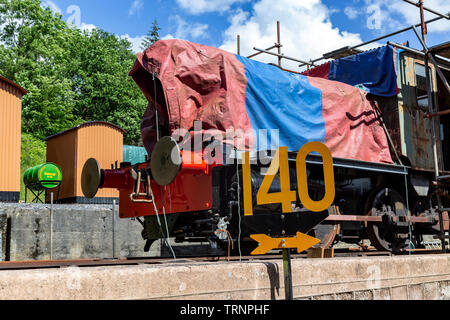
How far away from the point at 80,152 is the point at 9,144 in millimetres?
2234

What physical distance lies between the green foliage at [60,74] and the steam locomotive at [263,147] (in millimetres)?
21901

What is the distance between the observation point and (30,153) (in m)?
23.0

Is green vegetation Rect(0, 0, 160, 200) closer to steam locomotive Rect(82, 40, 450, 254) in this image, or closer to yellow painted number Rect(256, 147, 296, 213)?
steam locomotive Rect(82, 40, 450, 254)

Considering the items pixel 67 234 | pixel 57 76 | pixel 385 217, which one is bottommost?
pixel 67 234

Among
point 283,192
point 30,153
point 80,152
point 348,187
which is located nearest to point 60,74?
point 30,153

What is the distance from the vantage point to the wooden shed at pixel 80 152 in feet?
44.3

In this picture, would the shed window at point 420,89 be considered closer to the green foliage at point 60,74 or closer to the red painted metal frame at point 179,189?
the red painted metal frame at point 179,189

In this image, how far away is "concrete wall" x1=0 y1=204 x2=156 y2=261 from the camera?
901 cm

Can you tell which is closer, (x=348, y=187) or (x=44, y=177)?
(x=348, y=187)

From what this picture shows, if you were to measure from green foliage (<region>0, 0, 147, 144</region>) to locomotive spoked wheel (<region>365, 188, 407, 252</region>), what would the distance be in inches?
885

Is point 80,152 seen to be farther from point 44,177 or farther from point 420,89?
point 420,89

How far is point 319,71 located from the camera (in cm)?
865

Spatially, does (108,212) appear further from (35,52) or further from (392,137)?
(35,52)

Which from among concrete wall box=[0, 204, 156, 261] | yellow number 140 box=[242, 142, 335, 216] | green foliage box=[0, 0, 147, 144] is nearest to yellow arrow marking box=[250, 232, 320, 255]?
yellow number 140 box=[242, 142, 335, 216]
